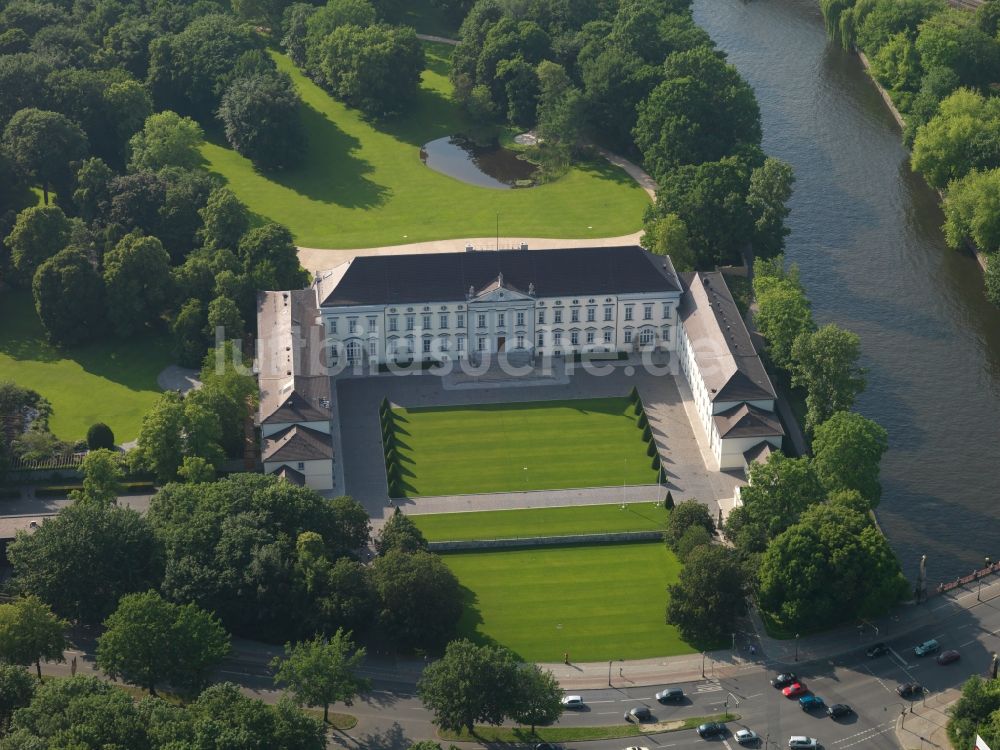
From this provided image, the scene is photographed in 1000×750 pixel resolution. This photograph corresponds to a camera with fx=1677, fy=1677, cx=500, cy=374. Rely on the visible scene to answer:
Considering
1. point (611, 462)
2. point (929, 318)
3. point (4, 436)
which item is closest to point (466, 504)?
point (611, 462)

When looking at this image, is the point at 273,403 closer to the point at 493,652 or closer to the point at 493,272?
the point at 493,272

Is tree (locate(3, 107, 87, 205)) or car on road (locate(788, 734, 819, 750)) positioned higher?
tree (locate(3, 107, 87, 205))

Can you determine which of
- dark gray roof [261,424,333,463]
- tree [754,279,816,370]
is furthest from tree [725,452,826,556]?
dark gray roof [261,424,333,463]

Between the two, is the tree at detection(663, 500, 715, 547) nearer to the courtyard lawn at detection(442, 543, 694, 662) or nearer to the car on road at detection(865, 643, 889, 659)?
the courtyard lawn at detection(442, 543, 694, 662)

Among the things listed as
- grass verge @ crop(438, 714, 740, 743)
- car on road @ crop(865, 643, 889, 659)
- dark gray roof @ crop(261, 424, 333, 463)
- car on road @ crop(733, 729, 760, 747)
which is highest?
dark gray roof @ crop(261, 424, 333, 463)

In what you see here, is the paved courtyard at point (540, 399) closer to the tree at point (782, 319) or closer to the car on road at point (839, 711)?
the tree at point (782, 319)

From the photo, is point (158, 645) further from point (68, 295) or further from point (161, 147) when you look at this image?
point (161, 147)

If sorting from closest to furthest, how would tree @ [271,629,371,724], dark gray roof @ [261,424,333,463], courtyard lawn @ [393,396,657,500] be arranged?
tree @ [271,629,371,724], dark gray roof @ [261,424,333,463], courtyard lawn @ [393,396,657,500]
